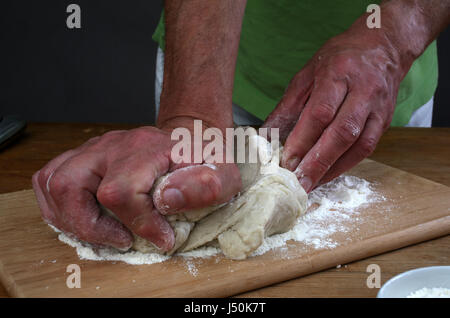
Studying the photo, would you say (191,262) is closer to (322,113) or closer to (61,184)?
(61,184)

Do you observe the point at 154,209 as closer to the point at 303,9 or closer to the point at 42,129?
the point at 303,9

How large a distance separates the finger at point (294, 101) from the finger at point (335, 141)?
0.39 feet

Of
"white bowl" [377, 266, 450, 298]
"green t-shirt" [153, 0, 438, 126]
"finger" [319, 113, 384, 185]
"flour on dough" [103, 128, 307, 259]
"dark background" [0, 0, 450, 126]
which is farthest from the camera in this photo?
"dark background" [0, 0, 450, 126]

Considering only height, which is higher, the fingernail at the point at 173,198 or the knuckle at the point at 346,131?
the knuckle at the point at 346,131

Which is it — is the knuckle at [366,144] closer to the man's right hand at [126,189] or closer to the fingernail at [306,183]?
the fingernail at [306,183]

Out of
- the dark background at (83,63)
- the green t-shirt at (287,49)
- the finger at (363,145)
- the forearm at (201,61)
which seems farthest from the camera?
the dark background at (83,63)

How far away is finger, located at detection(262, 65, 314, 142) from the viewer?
1379mm

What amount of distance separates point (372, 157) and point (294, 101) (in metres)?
0.64

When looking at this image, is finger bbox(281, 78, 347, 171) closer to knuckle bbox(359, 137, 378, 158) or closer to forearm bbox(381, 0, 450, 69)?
knuckle bbox(359, 137, 378, 158)

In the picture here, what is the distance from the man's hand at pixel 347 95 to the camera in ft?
4.26

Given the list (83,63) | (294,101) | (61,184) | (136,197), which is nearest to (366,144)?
(294,101)

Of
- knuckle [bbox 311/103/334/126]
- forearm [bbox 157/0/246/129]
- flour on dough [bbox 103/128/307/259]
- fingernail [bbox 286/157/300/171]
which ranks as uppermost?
forearm [bbox 157/0/246/129]

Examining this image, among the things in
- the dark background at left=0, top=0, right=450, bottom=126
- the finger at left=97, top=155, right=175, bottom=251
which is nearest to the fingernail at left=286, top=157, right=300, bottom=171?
the finger at left=97, top=155, right=175, bottom=251

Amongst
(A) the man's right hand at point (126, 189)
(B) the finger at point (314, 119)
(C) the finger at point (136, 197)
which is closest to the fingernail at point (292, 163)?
(B) the finger at point (314, 119)
